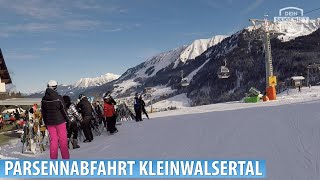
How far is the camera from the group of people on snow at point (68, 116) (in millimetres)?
7891

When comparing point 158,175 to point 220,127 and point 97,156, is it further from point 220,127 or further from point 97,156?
point 220,127

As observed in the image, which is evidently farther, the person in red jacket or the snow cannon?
the snow cannon

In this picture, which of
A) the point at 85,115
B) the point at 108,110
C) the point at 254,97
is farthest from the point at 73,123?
the point at 254,97

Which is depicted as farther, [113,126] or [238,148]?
[113,126]

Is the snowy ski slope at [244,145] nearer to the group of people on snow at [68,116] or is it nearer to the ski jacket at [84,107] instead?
the group of people on snow at [68,116]

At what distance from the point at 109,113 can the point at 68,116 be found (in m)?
4.24

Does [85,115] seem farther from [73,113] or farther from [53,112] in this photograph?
[53,112]

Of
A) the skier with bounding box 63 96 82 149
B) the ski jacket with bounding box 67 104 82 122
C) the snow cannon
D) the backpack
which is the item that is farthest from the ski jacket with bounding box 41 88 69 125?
the snow cannon

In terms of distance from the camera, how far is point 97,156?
9008mm

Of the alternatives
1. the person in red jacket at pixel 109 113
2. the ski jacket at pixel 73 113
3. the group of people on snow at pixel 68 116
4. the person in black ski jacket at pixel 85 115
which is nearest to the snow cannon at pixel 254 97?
the group of people on snow at pixel 68 116

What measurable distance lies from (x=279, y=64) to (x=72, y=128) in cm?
17332

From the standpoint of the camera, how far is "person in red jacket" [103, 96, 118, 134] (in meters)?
13.9

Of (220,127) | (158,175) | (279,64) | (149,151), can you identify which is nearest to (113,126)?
(220,127)

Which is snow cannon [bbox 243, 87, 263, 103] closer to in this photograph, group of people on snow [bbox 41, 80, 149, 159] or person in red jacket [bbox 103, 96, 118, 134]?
group of people on snow [bbox 41, 80, 149, 159]
